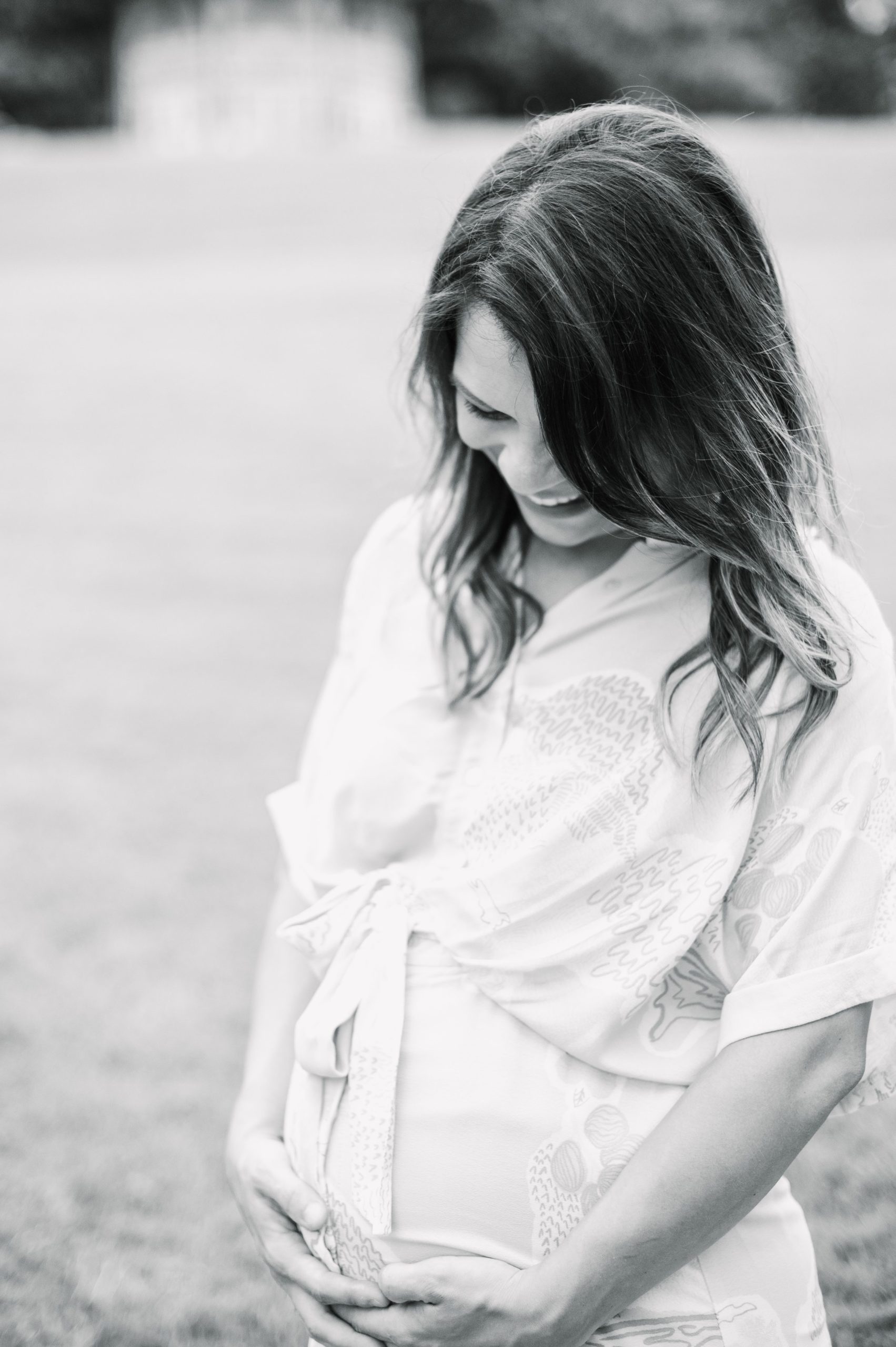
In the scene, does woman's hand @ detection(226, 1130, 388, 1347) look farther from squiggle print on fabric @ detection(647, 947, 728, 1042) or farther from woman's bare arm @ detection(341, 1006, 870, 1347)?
squiggle print on fabric @ detection(647, 947, 728, 1042)

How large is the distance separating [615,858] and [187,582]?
539 cm

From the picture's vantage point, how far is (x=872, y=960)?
1151 millimetres

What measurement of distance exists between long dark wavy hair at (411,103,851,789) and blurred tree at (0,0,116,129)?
33.7 m

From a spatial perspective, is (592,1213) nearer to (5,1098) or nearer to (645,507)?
(645,507)

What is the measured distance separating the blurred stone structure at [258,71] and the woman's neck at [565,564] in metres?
32.6

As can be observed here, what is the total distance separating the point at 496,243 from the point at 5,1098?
2.25 metres

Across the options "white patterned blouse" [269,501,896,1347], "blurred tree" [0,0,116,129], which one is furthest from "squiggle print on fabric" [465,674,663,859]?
"blurred tree" [0,0,116,129]

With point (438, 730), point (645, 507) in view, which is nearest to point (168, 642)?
point (438, 730)

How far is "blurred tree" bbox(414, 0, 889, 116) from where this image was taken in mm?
31734

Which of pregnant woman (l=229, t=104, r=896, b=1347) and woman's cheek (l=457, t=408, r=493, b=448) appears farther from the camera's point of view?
woman's cheek (l=457, t=408, r=493, b=448)

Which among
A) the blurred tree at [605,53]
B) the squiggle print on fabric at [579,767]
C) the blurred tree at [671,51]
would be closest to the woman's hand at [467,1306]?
the squiggle print on fabric at [579,767]

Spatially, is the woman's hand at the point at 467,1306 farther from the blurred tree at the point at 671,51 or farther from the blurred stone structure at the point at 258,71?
the blurred tree at the point at 671,51

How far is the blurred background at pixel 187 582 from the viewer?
7.22 ft

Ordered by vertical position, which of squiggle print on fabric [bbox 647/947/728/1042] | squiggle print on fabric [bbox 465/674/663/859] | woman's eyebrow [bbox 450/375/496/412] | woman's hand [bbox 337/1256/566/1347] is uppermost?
woman's eyebrow [bbox 450/375/496/412]
